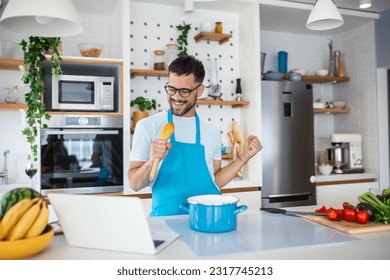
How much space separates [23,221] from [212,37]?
312cm

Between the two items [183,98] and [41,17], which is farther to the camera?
[183,98]

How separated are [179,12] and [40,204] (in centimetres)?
318

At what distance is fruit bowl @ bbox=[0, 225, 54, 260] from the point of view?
1.13 m

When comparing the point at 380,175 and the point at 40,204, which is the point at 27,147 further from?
the point at 380,175

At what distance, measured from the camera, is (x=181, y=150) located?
6.81 feet

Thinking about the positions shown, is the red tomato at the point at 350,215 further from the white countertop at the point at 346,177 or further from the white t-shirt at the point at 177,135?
the white countertop at the point at 346,177

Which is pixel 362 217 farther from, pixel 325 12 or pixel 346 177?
pixel 346 177

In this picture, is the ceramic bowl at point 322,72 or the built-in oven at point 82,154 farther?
the ceramic bowl at point 322,72

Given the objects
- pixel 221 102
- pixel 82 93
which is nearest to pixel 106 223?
pixel 82 93

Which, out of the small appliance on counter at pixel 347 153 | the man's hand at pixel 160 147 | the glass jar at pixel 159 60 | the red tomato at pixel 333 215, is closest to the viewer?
the man's hand at pixel 160 147

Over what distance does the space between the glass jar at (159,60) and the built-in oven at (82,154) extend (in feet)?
2.34

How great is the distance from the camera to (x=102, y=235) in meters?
1.25

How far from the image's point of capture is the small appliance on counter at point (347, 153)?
4309 mm

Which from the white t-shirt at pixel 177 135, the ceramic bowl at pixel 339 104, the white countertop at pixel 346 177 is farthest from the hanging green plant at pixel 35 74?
the ceramic bowl at pixel 339 104
